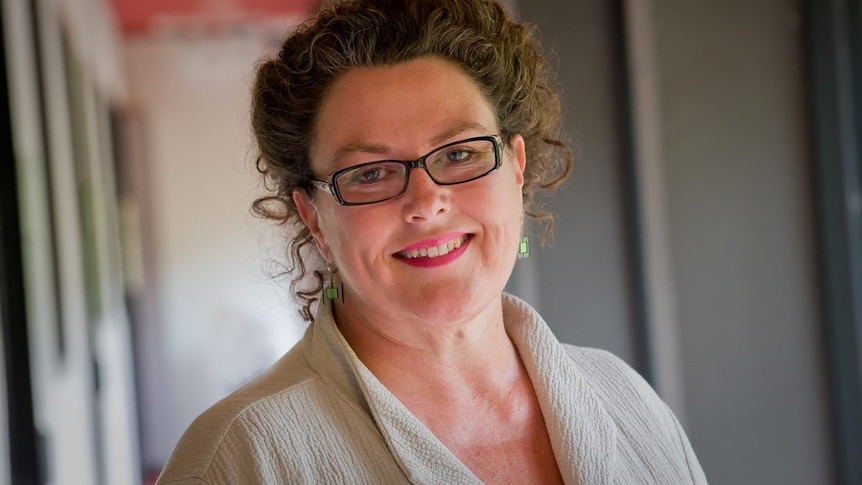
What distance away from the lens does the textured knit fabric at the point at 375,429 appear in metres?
1.19

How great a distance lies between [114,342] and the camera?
215 inches

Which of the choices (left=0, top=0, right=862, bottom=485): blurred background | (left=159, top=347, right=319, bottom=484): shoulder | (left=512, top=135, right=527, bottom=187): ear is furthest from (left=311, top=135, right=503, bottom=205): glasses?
(left=0, top=0, right=862, bottom=485): blurred background

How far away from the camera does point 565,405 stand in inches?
56.4

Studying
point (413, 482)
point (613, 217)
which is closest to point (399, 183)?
point (413, 482)

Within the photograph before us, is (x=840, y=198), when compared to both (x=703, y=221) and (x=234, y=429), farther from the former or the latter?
(x=234, y=429)

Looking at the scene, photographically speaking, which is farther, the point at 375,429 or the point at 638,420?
the point at 638,420

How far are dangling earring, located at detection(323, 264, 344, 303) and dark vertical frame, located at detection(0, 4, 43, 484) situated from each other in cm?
115

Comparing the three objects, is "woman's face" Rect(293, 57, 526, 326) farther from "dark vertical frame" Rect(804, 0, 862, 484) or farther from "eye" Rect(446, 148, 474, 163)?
→ "dark vertical frame" Rect(804, 0, 862, 484)

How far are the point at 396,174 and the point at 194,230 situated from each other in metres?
6.95

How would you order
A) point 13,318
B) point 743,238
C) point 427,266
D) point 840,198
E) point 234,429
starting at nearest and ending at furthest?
1. point 234,429
2. point 427,266
3. point 13,318
4. point 840,198
5. point 743,238

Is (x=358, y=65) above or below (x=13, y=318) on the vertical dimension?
above

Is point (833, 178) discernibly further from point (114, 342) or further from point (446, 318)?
point (114, 342)

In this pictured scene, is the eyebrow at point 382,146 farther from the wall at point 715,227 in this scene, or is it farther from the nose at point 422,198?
the wall at point 715,227

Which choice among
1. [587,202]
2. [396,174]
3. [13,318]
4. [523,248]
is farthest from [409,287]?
[587,202]
